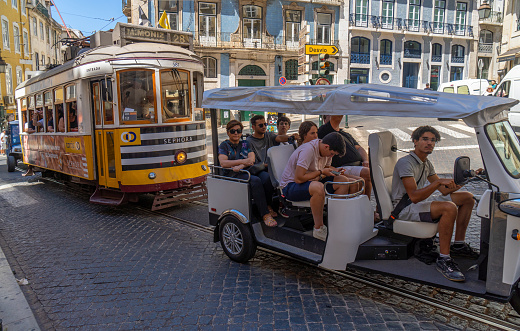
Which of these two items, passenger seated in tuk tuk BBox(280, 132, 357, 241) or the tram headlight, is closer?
passenger seated in tuk tuk BBox(280, 132, 357, 241)

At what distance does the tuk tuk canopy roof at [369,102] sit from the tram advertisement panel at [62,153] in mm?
4346

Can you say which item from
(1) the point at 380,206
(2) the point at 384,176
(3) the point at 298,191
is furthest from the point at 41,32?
(1) the point at 380,206

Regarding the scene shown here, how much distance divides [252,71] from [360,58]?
8845 mm

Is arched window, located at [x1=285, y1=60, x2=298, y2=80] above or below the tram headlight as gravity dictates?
above

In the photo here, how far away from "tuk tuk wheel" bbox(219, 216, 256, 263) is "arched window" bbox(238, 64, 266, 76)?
82.6ft

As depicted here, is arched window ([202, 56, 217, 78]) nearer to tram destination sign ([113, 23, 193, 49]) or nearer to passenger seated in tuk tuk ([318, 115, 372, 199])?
tram destination sign ([113, 23, 193, 49])

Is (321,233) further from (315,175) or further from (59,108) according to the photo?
(59,108)

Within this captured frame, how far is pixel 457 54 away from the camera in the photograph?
35594 mm

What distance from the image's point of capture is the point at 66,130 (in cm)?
920

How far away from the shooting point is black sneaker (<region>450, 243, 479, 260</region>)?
4171 mm

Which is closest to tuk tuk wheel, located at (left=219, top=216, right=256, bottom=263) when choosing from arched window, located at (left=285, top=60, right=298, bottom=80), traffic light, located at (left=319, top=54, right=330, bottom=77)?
traffic light, located at (left=319, top=54, right=330, bottom=77)

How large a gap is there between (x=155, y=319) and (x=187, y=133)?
15.0ft

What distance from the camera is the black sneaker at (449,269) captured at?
3.73m

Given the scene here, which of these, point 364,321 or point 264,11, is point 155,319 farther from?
point 264,11
